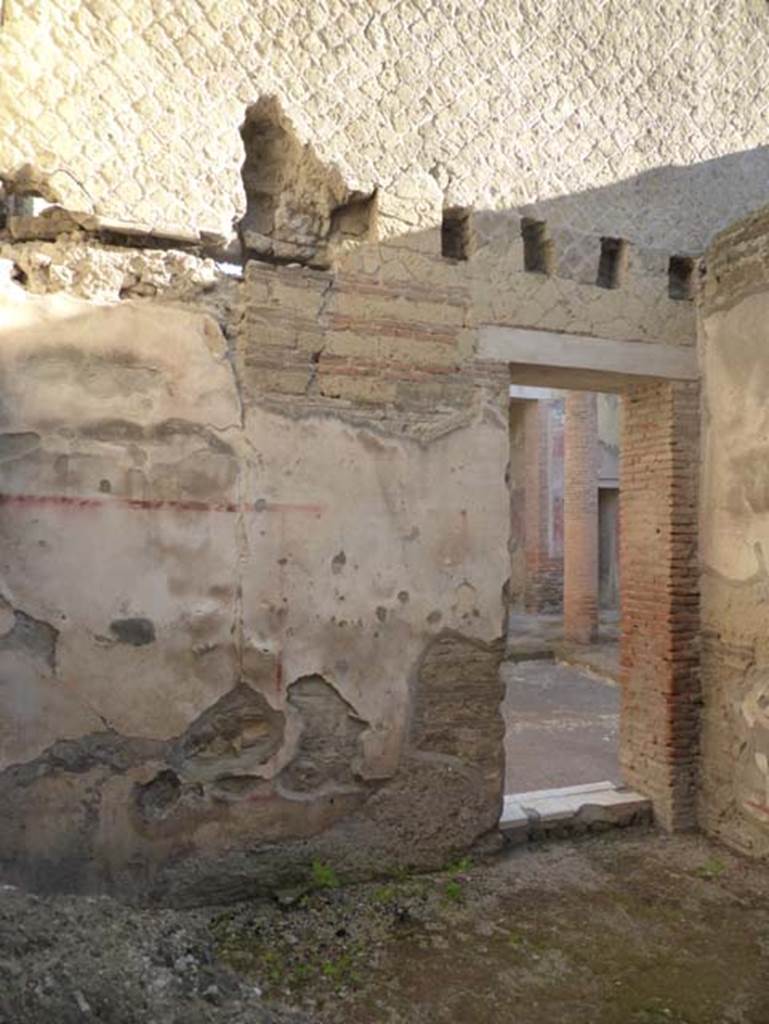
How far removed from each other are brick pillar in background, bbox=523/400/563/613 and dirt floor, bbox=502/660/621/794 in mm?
4140

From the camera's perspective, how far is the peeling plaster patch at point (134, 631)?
10.9 feet

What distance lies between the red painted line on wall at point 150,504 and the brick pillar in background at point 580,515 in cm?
759

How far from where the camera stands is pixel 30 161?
3.22m

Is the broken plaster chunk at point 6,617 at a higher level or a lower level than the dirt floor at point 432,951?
higher

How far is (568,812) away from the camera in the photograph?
167 inches

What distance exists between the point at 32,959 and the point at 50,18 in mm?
3276

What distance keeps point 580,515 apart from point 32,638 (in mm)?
8725

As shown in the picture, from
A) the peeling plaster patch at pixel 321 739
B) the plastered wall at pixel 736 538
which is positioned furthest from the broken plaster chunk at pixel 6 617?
the plastered wall at pixel 736 538

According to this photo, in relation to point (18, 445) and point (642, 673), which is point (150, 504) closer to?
point (18, 445)

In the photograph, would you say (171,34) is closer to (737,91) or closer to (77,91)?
(77,91)

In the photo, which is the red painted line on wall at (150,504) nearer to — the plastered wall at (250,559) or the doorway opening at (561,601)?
the plastered wall at (250,559)

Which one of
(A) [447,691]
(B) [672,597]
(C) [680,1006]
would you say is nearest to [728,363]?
(B) [672,597]

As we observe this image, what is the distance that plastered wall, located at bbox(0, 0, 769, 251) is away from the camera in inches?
130

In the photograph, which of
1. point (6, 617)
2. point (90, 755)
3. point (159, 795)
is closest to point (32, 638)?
point (6, 617)
